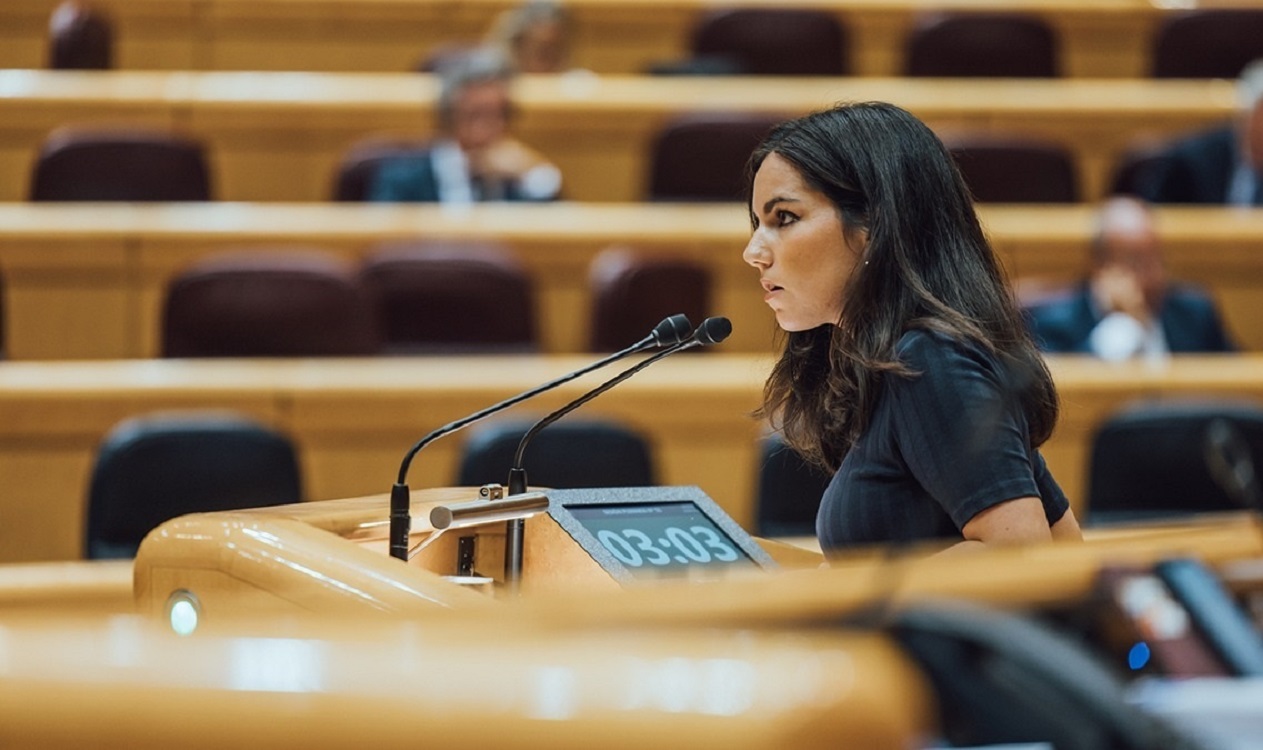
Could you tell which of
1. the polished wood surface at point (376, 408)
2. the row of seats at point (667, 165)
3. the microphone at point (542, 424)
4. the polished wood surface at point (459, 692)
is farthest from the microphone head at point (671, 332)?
the row of seats at point (667, 165)

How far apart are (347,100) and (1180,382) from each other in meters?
1.17

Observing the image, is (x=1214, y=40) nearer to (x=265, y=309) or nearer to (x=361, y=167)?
(x=361, y=167)

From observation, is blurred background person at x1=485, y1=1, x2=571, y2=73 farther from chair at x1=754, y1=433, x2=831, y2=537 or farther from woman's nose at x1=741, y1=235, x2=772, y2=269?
woman's nose at x1=741, y1=235, x2=772, y2=269

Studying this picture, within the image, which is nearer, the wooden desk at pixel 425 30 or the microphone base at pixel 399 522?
the microphone base at pixel 399 522

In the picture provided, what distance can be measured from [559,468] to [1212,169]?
126 cm

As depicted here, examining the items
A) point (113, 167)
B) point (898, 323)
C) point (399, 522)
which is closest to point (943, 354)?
point (898, 323)

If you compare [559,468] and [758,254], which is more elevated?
[758,254]

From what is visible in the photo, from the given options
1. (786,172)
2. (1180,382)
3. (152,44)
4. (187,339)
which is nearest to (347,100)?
(152,44)

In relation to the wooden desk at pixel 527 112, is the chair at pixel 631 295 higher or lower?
lower

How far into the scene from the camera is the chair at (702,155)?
2258mm

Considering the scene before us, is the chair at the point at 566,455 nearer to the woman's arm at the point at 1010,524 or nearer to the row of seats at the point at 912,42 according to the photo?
the woman's arm at the point at 1010,524

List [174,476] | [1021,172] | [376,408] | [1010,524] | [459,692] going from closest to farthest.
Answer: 1. [459,692]
2. [1010,524]
3. [174,476]
4. [376,408]
5. [1021,172]

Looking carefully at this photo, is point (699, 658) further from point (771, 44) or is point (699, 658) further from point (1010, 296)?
point (771, 44)

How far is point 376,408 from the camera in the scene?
1828 millimetres
